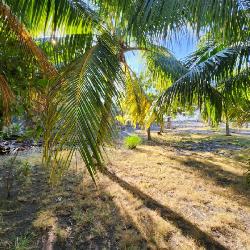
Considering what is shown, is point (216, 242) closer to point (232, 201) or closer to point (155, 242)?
point (155, 242)

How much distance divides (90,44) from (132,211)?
2.96 metres

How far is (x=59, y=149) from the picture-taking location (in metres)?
2.43

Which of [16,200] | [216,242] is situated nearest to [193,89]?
[216,242]

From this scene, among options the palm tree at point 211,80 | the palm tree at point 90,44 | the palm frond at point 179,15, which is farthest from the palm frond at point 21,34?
the palm tree at point 211,80

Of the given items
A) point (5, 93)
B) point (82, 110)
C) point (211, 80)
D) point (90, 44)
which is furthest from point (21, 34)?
point (211, 80)

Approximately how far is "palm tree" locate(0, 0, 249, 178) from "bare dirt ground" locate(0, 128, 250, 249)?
1535 mm

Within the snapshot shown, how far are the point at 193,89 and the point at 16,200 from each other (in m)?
3.98

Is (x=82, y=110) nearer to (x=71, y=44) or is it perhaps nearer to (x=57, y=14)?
(x=57, y=14)

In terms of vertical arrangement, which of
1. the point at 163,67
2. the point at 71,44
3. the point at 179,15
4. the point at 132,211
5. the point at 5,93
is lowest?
the point at 132,211

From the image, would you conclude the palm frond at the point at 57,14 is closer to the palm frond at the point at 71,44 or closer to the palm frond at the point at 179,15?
the palm frond at the point at 71,44

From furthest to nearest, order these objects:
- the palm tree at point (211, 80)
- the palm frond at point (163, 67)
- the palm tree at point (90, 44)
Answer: the palm frond at point (163, 67) < the palm tree at point (211, 80) < the palm tree at point (90, 44)

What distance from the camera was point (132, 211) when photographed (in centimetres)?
540

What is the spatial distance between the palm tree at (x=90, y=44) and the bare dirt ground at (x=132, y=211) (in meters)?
1.54

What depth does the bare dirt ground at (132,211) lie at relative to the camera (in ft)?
14.4
